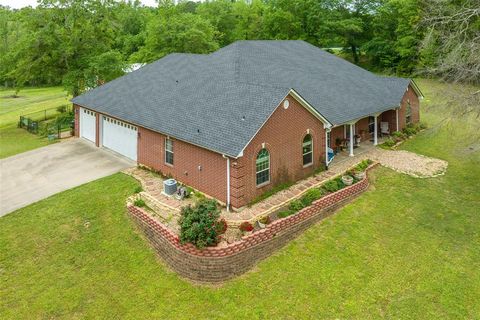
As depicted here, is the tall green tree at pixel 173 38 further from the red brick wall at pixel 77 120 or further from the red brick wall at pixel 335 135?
the red brick wall at pixel 335 135

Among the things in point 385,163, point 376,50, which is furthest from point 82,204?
point 376,50

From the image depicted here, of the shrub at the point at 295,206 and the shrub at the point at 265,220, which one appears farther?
the shrub at the point at 295,206

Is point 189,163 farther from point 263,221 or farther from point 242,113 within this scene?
point 263,221

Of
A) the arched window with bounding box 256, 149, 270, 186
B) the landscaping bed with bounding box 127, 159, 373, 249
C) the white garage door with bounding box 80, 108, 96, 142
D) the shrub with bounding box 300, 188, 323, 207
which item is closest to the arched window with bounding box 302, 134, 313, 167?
the landscaping bed with bounding box 127, 159, 373, 249

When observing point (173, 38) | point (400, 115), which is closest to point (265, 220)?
point (400, 115)

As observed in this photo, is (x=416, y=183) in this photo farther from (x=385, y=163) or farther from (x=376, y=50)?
(x=376, y=50)

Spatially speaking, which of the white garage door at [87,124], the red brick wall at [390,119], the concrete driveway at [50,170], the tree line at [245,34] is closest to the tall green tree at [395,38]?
the tree line at [245,34]
